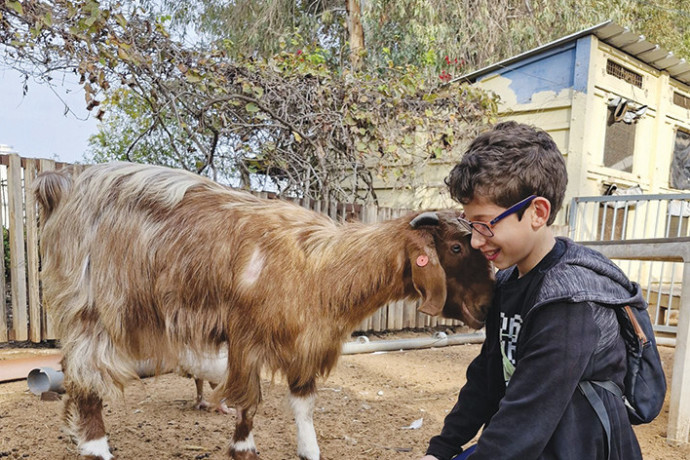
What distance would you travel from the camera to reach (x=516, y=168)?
149cm

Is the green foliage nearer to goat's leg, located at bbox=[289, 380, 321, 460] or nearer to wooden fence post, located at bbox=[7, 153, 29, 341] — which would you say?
wooden fence post, located at bbox=[7, 153, 29, 341]

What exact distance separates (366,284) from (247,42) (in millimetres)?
11140

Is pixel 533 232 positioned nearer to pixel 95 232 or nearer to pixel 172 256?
pixel 172 256

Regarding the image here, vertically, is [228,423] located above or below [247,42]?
below

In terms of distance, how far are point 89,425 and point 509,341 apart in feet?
7.55

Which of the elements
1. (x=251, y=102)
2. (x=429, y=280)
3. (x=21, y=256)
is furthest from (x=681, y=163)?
(x=21, y=256)

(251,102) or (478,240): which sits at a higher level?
(251,102)

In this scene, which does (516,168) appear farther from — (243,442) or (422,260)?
(243,442)

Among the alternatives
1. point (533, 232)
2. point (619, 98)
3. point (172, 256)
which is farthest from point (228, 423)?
point (619, 98)

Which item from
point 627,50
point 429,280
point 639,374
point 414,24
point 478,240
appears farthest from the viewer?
point 414,24

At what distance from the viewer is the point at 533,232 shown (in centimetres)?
155

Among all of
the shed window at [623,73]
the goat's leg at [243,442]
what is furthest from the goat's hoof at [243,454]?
the shed window at [623,73]

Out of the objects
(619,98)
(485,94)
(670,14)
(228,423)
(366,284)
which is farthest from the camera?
(670,14)

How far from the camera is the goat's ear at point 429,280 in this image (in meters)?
2.39
